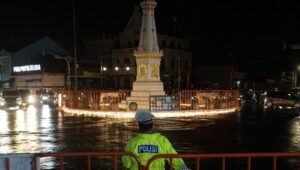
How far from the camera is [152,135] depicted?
4000mm

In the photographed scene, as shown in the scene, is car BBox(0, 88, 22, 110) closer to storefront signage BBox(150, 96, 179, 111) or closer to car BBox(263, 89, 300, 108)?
storefront signage BBox(150, 96, 179, 111)

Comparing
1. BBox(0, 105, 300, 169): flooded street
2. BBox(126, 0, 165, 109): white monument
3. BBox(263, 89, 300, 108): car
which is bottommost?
BBox(0, 105, 300, 169): flooded street

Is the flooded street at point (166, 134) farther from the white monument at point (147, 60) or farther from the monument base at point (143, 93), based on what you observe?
the white monument at point (147, 60)

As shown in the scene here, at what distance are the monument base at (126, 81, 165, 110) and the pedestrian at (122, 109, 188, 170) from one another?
17.5 meters

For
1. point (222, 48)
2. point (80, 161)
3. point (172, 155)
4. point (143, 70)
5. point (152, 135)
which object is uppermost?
point (222, 48)

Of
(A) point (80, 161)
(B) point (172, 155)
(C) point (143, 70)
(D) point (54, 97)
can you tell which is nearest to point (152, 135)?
(B) point (172, 155)

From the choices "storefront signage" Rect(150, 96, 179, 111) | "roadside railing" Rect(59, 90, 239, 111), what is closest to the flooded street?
"storefront signage" Rect(150, 96, 179, 111)

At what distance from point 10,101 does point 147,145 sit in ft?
83.0

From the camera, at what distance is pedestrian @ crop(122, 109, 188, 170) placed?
4.02 meters

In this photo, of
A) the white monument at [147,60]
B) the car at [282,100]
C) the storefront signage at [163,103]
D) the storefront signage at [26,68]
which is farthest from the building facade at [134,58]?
the storefront signage at [163,103]

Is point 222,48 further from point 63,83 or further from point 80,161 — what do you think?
point 80,161

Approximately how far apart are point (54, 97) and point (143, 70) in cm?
1653

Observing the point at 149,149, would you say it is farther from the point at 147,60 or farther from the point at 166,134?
the point at 147,60

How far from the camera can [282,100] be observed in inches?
1009
